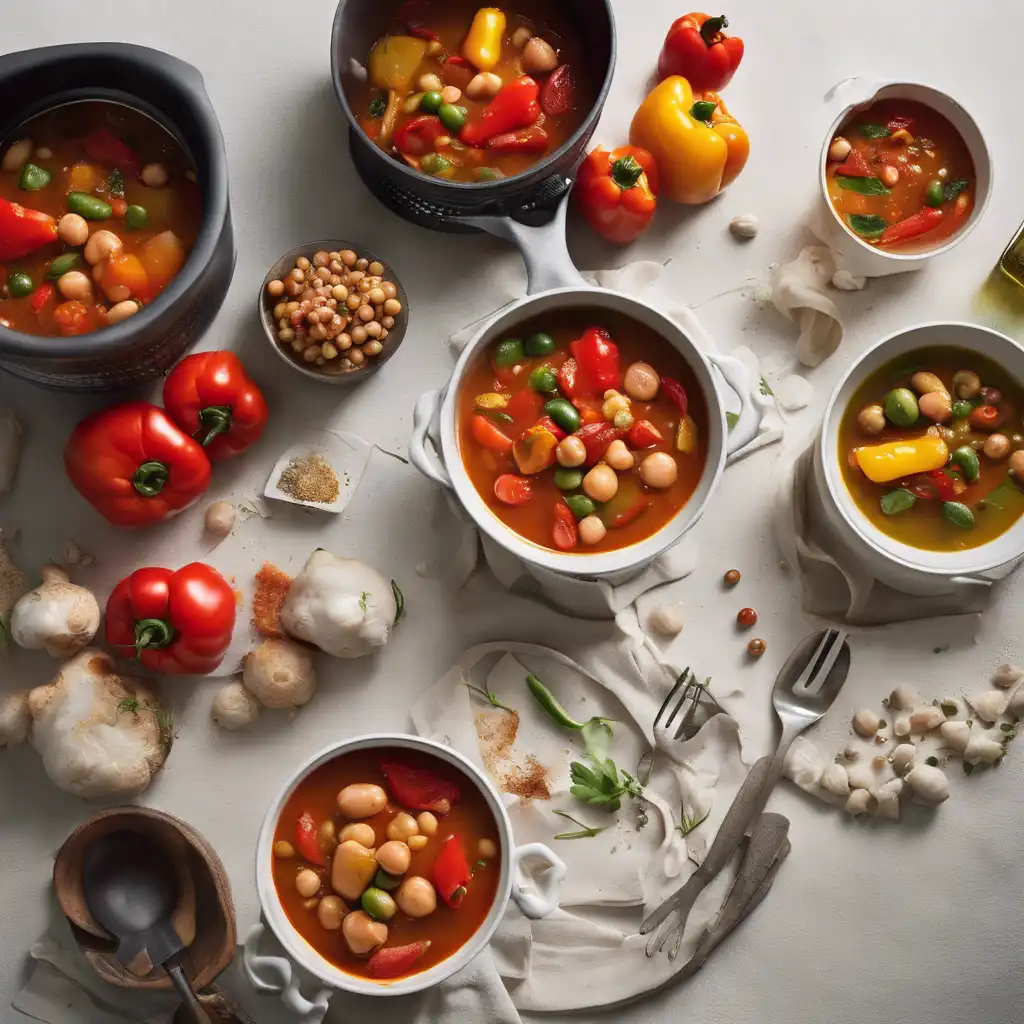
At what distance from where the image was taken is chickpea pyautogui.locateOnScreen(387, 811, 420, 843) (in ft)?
8.18

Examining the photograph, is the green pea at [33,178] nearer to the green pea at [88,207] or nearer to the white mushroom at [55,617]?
the green pea at [88,207]

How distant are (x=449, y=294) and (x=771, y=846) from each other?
5.47 feet

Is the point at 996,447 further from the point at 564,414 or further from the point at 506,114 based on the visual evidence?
the point at 506,114

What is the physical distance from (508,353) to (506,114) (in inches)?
24.9

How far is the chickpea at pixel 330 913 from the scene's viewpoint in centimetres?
248

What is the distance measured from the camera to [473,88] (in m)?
2.81

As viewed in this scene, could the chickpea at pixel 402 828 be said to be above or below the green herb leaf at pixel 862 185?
below

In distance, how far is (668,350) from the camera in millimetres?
2684

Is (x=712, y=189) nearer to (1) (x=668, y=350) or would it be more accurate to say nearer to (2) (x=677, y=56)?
(2) (x=677, y=56)

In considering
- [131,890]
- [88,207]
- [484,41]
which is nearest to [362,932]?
[131,890]

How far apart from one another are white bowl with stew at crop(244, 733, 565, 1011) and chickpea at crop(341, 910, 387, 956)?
5cm

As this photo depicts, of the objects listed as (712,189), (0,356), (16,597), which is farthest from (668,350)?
(16,597)

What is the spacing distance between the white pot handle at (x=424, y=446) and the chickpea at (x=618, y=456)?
1.24 ft

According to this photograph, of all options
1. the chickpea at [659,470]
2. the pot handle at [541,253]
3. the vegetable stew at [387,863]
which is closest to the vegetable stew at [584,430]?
the chickpea at [659,470]
